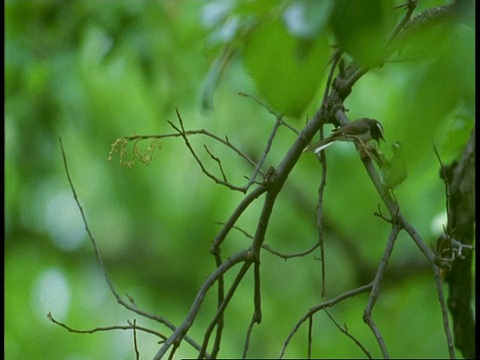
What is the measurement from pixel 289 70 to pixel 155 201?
296 centimetres

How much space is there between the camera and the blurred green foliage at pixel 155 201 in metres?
2.51

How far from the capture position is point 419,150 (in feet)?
1.42

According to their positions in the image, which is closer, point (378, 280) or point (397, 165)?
point (397, 165)

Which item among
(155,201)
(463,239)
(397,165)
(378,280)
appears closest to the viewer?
(397,165)

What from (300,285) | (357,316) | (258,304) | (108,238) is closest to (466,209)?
(258,304)

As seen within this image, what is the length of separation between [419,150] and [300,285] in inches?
110

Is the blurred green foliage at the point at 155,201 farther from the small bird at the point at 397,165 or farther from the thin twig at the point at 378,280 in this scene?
the small bird at the point at 397,165

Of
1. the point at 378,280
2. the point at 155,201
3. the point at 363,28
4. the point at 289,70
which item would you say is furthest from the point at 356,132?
the point at 155,201

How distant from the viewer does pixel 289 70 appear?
0.62 meters

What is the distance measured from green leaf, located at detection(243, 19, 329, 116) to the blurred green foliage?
0.99 meters

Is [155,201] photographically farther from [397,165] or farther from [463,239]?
[397,165]

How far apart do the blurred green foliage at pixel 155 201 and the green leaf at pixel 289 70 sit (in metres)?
0.99

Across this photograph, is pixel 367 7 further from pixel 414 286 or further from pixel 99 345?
pixel 99 345

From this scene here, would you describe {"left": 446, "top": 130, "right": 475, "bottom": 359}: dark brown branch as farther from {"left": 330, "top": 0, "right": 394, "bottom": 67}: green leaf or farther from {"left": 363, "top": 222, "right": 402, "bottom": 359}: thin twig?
{"left": 330, "top": 0, "right": 394, "bottom": 67}: green leaf
